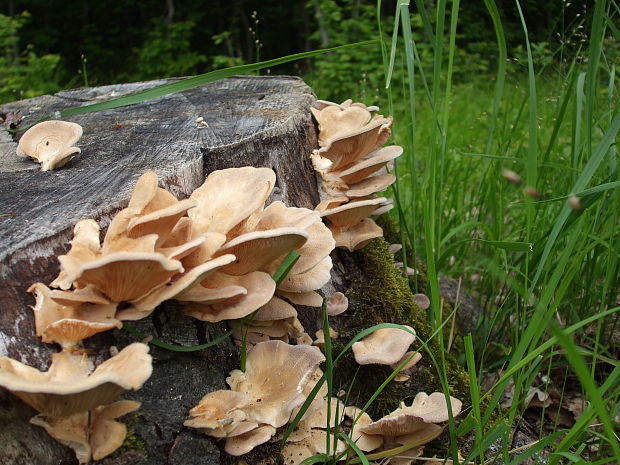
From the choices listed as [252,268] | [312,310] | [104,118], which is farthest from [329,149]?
[104,118]

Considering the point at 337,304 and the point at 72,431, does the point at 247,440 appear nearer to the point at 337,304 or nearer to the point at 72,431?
the point at 72,431

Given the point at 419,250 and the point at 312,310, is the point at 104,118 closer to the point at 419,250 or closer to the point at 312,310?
the point at 312,310

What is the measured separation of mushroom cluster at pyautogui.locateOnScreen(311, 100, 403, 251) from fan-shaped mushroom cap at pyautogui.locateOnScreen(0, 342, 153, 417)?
1210mm

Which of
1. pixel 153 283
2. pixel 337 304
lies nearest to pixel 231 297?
pixel 153 283

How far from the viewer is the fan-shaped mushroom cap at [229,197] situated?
6.13ft

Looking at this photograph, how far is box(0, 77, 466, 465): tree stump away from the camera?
5.54 ft

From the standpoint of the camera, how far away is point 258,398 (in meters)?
1.97

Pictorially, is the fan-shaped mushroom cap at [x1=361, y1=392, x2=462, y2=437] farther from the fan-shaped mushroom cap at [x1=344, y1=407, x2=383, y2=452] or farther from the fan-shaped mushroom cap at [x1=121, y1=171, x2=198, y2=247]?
the fan-shaped mushroom cap at [x1=121, y1=171, x2=198, y2=247]

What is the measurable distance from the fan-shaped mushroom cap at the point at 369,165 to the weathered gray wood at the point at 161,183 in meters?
0.20

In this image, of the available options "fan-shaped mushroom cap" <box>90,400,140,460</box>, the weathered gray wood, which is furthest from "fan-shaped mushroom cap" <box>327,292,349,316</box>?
"fan-shaped mushroom cap" <box>90,400,140,460</box>

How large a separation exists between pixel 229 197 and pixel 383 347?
0.89m

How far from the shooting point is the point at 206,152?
8.02 feet

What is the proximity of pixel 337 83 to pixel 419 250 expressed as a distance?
22.8ft

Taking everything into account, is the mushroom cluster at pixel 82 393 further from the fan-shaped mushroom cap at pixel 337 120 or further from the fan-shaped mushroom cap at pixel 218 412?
the fan-shaped mushroom cap at pixel 337 120
